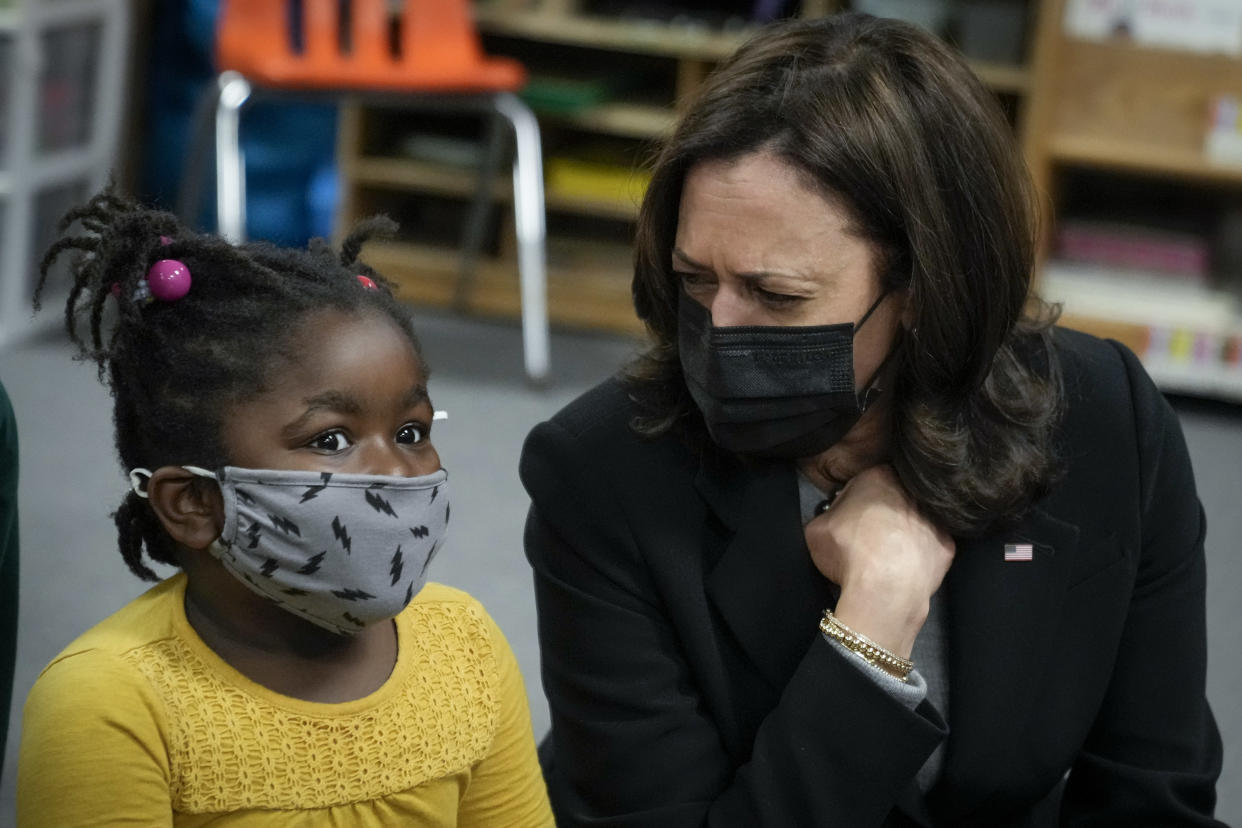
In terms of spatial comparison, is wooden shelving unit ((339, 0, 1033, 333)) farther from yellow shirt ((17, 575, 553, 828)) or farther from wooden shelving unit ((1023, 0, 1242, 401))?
yellow shirt ((17, 575, 553, 828))

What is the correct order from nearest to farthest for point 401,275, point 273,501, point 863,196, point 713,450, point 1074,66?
point 273,501 → point 863,196 → point 713,450 → point 1074,66 → point 401,275

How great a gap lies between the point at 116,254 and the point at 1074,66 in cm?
291

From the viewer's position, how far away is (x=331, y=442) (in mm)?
995

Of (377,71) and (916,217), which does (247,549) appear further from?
(377,71)

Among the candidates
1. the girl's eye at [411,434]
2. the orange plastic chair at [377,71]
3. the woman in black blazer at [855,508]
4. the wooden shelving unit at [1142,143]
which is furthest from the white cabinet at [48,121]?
the girl's eye at [411,434]

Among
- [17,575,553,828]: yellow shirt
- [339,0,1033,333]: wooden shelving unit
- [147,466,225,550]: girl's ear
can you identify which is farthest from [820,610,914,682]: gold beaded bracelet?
[339,0,1033,333]: wooden shelving unit

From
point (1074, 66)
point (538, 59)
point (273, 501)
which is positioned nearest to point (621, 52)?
point (538, 59)

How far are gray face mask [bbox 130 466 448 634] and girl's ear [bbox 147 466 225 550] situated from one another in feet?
0.04

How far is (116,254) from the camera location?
103 cm

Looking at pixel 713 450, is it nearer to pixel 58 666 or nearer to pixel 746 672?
pixel 746 672

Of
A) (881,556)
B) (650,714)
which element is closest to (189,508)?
(650,714)

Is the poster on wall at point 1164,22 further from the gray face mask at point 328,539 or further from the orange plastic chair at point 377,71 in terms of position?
the gray face mask at point 328,539

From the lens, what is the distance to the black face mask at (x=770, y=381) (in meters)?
1.21

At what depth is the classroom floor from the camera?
2.26 metres
